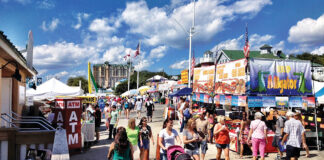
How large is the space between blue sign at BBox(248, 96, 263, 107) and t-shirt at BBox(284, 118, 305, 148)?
4995 mm

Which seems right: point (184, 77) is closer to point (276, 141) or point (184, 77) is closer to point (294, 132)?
point (276, 141)

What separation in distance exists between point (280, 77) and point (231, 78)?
247cm

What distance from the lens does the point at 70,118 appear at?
26.6 feet

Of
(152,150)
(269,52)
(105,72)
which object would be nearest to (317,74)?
(269,52)

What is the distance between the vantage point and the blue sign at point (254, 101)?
37.0ft

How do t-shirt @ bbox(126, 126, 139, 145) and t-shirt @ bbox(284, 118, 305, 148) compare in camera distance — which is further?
t-shirt @ bbox(126, 126, 139, 145)

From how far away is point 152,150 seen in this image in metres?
8.95

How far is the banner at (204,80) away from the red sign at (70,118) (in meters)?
9.40

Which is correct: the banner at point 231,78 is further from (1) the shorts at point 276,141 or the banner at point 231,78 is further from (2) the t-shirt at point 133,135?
(2) the t-shirt at point 133,135

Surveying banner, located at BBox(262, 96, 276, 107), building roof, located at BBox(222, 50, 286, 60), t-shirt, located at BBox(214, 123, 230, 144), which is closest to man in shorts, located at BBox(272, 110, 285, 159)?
t-shirt, located at BBox(214, 123, 230, 144)

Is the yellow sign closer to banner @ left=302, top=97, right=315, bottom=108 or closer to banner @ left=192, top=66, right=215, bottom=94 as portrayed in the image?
banner @ left=192, top=66, right=215, bottom=94

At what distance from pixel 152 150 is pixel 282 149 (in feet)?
15.3

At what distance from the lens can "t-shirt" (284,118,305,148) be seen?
6074mm

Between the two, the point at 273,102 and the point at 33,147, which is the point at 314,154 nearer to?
the point at 273,102
